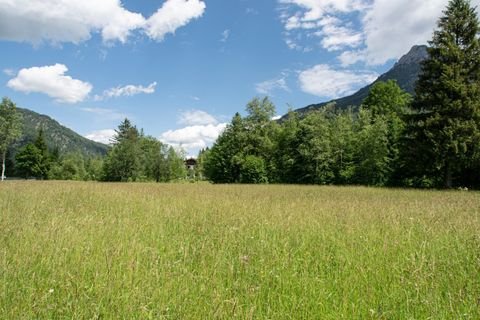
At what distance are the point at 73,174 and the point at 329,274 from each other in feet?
312

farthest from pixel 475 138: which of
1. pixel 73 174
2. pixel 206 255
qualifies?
pixel 73 174

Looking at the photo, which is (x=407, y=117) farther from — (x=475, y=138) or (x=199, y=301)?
(x=199, y=301)

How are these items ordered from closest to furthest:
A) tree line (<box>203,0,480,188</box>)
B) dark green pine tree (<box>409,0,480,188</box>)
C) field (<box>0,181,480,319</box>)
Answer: field (<box>0,181,480,319</box>)
dark green pine tree (<box>409,0,480,188</box>)
tree line (<box>203,0,480,188</box>)

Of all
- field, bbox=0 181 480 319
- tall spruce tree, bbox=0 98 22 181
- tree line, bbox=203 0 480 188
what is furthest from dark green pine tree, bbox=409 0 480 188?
tall spruce tree, bbox=0 98 22 181

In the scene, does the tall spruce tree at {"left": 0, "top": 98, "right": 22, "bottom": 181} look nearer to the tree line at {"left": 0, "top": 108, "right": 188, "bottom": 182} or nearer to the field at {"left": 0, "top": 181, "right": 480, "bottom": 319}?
the tree line at {"left": 0, "top": 108, "right": 188, "bottom": 182}

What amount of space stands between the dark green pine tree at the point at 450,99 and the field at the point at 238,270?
60.8ft

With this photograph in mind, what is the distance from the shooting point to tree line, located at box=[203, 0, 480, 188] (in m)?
22.0

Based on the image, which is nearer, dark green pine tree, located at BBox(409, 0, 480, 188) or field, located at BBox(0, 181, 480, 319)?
field, located at BBox(0, 181, 480, 319)

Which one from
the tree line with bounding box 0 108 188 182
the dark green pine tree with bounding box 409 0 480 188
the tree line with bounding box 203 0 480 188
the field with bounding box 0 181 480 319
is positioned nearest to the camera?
the field with bounding box 0 181 480 319

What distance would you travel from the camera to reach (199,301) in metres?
2.98

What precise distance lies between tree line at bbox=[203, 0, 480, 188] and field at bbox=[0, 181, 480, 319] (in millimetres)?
18979

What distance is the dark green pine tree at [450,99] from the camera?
2153 centimetres

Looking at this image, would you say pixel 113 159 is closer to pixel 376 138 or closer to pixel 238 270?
pixel 376 138

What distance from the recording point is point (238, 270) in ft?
12.4
